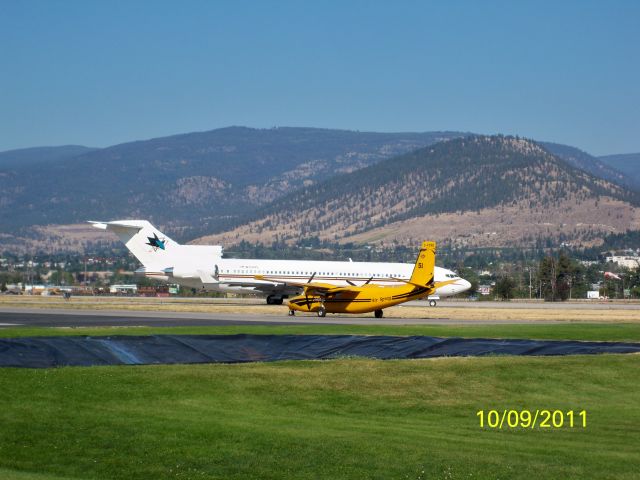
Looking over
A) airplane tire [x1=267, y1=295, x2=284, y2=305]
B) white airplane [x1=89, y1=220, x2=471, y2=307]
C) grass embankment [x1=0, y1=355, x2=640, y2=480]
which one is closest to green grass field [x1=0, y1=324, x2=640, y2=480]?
grass embankment [x1=0, y1=355, x2=640, y2=480]

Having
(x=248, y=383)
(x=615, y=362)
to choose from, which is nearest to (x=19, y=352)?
(x=248, y=383)

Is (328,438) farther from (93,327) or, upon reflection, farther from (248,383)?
(93,327)

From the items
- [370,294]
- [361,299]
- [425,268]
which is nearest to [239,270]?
[361,299]

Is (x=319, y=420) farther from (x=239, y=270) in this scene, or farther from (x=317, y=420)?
(x=239, y=270)

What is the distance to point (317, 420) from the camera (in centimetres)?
2512

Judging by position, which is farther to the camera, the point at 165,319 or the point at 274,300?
the point at 274,300

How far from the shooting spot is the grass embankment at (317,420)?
20.3 m

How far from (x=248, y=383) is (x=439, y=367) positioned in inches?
264

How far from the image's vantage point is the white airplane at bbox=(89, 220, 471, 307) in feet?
269
